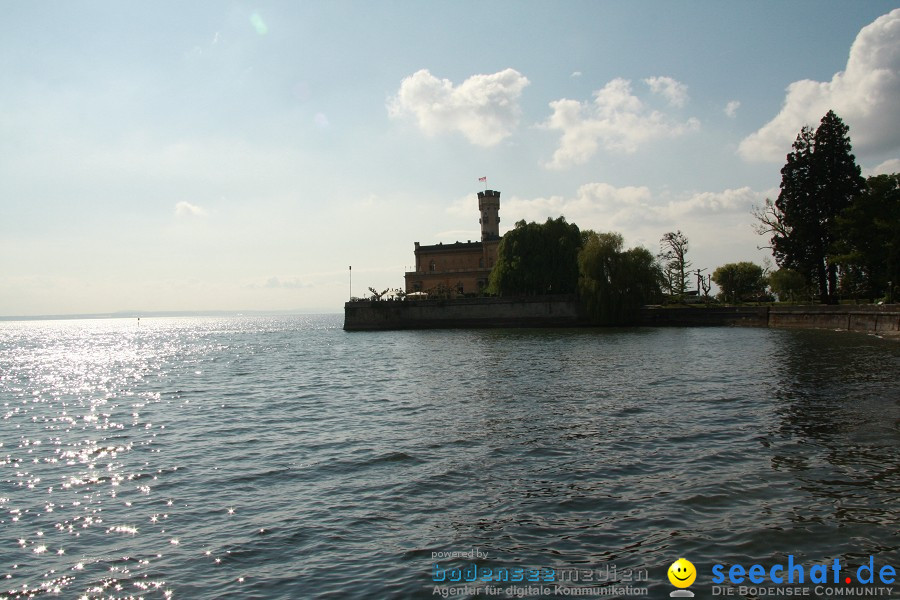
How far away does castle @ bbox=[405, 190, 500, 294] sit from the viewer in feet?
340

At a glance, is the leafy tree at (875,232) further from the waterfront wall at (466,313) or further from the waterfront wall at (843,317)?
the waterfront wall at (466,313)

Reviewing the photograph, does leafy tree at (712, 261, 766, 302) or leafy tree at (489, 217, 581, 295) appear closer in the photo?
leafy tree at (489, 217, 581, 295)

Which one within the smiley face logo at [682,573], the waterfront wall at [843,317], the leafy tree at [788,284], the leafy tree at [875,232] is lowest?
the smiley face logo at [682,573]

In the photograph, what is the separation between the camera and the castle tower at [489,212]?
355ft

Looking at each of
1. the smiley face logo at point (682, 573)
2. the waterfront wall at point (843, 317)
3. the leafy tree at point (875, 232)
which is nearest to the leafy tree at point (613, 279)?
the waterfront wall at point (843, 317)

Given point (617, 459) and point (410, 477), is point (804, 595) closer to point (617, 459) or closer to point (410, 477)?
point (617, 459)

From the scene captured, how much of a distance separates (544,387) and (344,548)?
640 inches

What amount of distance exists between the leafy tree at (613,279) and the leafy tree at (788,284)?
60.1 ft

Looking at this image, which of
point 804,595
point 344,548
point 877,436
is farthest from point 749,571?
point 877,436

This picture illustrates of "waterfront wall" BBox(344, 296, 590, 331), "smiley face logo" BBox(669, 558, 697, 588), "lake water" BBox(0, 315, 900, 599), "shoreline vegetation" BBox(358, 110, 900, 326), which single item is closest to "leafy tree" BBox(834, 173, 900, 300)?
"shoreline vegetation" BBox(358, 110, 900, 326)

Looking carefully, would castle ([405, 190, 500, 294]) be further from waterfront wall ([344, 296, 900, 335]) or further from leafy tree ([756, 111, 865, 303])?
leafy tree ([756, 111, 865, 303])

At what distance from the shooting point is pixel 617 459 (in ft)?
43.7

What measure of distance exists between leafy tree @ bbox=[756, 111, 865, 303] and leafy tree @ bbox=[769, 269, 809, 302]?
10.6 m

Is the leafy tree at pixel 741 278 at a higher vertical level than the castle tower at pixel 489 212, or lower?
lower
